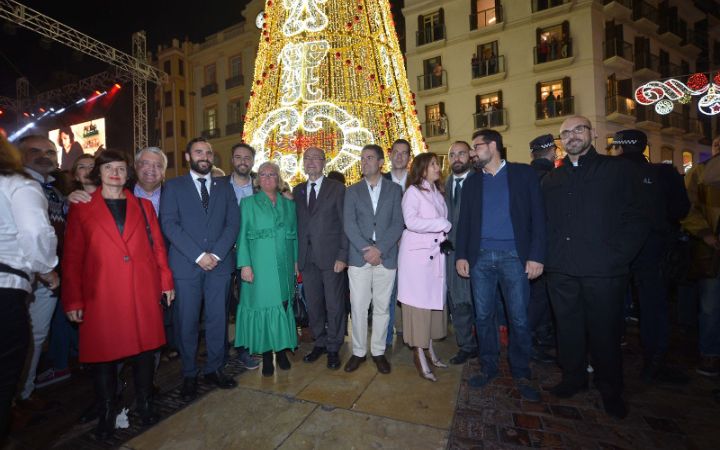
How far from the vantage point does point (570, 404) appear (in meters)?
2.73

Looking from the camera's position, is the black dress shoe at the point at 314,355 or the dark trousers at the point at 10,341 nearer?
the dark trousers at the point at 10,341

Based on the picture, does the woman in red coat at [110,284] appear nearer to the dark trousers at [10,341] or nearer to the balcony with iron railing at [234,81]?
the dark trousers at [10,341]

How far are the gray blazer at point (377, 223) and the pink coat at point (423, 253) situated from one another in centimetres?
14

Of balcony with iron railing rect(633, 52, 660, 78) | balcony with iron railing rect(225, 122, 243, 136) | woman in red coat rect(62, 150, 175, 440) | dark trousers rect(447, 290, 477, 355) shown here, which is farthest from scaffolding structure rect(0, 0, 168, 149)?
balcony with iron railing rect(633, 52, 660, 78)

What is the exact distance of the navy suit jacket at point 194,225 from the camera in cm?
307

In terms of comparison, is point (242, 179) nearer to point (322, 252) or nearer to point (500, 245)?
point (322, 252)

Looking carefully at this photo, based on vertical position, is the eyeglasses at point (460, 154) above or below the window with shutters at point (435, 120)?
below

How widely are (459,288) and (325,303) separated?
1423mm

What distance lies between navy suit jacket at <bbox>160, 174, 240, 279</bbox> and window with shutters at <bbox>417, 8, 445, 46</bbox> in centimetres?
1806

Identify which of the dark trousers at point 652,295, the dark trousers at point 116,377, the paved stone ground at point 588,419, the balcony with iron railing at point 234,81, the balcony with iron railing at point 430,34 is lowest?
the paved stone ground at point 588,419

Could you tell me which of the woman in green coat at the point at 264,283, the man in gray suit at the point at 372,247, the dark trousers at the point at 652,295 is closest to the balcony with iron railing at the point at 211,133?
the woman in green coat at the point at 264,283

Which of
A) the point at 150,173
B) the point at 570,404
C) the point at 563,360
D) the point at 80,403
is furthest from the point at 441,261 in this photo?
the point at 80,403

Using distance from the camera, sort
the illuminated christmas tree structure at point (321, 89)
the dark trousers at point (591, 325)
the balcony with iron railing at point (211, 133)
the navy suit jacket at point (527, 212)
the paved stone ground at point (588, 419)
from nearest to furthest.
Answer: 1. the paved stone ground at point (588, 419)
2. the dark trousers at point (591, 325)
3. the navy suit jacket at point (527, 212)
4. the illuminated christmas tree structure at point (321, 89)
5. the balcony with iron railing at point (211, 133)

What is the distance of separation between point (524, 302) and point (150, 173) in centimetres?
341
